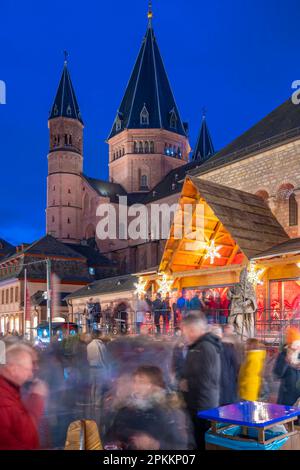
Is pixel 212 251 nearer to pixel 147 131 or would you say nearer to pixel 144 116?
pixel 147 131

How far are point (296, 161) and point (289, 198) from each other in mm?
1885

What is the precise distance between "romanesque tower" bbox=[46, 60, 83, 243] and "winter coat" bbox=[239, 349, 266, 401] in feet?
225

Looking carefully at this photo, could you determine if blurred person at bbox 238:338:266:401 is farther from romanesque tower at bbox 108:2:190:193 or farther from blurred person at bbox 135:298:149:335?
romanesque tower at bbox 108:2:190:193

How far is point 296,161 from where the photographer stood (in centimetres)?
2308

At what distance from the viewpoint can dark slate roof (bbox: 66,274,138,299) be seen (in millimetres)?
35219

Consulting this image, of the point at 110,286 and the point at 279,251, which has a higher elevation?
the point at 279,251

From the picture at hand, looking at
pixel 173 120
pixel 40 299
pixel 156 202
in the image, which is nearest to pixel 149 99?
pixel 173 120

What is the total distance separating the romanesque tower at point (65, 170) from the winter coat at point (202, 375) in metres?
70.1

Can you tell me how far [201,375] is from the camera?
553 cm

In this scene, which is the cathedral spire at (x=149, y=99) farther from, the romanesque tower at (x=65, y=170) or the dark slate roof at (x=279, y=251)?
the dark slate roof at (x=279, y=251)

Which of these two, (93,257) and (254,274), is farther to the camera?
(93,257)

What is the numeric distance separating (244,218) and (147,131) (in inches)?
2182

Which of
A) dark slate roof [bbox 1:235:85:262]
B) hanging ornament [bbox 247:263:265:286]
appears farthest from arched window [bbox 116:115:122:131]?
hanging ornament [bbox 247:263:265:286]
